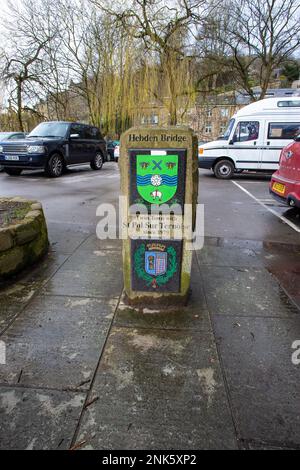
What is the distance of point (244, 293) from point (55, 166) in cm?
929

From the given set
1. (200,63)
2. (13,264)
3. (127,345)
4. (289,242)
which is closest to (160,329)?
(127,345)

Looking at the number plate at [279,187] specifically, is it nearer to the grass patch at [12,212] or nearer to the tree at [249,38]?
the grass patch at [12,212]

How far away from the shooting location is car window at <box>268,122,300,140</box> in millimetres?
11055

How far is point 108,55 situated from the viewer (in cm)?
1631

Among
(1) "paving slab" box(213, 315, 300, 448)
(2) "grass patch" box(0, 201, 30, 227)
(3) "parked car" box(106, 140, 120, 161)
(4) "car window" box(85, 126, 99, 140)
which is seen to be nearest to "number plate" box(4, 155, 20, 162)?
(4) "car window" box(85, 126, 99, 140)

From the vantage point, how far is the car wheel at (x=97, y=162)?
44.9ft

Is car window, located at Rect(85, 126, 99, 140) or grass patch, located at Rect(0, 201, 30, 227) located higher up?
car window, located at Rect(85, 126, 99, 140)

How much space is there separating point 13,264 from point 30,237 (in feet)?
1.25

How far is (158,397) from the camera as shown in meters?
1.92

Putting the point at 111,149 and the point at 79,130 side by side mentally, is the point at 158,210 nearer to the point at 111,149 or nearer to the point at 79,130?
the point at 79,130

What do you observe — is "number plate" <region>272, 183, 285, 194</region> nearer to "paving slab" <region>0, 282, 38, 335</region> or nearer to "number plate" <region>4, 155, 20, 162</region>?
"paving slab" <region>0, 282, 38, 335</region>

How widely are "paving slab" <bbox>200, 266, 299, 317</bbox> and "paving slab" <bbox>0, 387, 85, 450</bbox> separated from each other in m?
1.53

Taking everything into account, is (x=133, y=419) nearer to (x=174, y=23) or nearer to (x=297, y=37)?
(x=174, y=23)

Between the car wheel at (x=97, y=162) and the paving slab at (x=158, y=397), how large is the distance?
12095 millimetres
